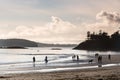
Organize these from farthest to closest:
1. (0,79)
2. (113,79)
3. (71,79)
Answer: (0,79), (71,79), (113,79)

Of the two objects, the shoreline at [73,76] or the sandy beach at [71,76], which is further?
the sandy beach at [71,76]

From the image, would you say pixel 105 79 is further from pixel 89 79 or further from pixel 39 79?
pixel 39 79

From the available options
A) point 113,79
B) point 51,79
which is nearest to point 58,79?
point 51,79

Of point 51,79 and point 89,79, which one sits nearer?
point 89,79

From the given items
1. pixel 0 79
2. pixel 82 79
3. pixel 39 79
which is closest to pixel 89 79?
pixel 82 79

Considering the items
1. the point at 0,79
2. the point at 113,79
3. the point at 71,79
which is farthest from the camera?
the point at 0,79

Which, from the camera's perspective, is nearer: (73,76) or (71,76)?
(73,76)

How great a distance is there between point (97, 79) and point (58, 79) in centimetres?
315

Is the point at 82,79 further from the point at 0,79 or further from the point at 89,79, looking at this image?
the point at 0,79

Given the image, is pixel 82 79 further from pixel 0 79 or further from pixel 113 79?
pixel 0 79

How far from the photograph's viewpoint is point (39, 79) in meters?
26.3

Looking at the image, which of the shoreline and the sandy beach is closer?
the shoreline

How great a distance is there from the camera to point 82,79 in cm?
2428

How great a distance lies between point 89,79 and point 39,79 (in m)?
4.35
